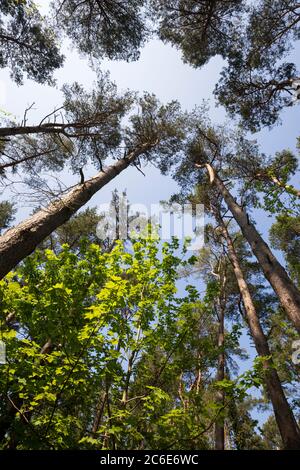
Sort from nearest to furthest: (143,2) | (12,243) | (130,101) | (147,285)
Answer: (12,243), (147,285), (143,2), (130,101)

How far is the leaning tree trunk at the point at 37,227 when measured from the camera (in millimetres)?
3408

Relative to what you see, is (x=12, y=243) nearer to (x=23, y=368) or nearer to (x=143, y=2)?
(x=23, y=368)

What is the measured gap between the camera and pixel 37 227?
3.94 metres

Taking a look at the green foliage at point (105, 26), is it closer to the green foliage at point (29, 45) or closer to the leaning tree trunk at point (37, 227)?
the green foliage at point (29, 45)

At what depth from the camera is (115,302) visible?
128 inches

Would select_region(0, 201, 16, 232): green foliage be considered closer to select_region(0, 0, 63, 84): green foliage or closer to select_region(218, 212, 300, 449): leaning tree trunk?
select_region(0, 0, 63, 84): green foliage

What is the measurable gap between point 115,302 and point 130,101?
832cm

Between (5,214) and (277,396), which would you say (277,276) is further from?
(5,214)

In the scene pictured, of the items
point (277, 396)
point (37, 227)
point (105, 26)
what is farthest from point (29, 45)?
point (277, 396)

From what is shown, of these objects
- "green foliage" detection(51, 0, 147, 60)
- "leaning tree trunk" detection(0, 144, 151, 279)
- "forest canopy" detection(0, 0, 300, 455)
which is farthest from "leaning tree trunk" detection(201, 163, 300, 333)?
"green foliage" detection(51, 0, 147, 60)

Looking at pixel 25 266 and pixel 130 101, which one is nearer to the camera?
pixel 25 266

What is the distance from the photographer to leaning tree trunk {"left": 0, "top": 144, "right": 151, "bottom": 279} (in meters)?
3.41

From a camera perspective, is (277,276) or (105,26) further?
(105,26)
